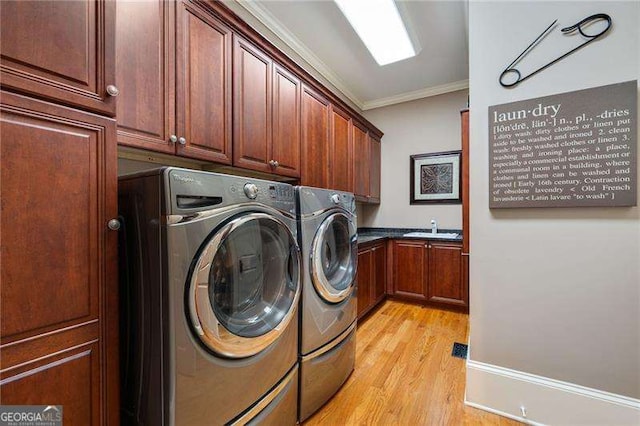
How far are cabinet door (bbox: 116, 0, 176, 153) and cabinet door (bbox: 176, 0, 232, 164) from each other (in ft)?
0.17

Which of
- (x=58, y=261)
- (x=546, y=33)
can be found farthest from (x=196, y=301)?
(x=546, y=33)

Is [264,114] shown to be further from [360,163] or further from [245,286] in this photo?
[360,163]

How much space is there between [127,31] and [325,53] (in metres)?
2.09

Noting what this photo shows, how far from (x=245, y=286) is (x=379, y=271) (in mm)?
Answer: 2315

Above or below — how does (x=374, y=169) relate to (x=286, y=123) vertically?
below

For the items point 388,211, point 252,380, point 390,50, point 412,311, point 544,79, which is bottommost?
point 412,311

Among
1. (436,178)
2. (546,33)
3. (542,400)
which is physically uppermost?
(546,33)

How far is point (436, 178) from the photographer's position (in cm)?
364

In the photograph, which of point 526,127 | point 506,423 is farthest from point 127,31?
point 506,423

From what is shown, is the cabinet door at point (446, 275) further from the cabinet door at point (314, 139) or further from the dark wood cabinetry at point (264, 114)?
the dark wood cabinetry at point (264, 114)

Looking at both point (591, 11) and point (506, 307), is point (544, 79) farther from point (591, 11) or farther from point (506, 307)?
point (506, 307)

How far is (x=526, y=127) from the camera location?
56.9 inches

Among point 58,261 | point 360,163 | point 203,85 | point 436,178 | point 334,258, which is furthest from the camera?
point 436,178

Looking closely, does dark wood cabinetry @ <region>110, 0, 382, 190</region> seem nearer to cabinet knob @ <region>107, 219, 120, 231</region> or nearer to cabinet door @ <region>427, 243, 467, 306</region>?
cabinet knob @ <region>107, 219, 120, 231</region>
